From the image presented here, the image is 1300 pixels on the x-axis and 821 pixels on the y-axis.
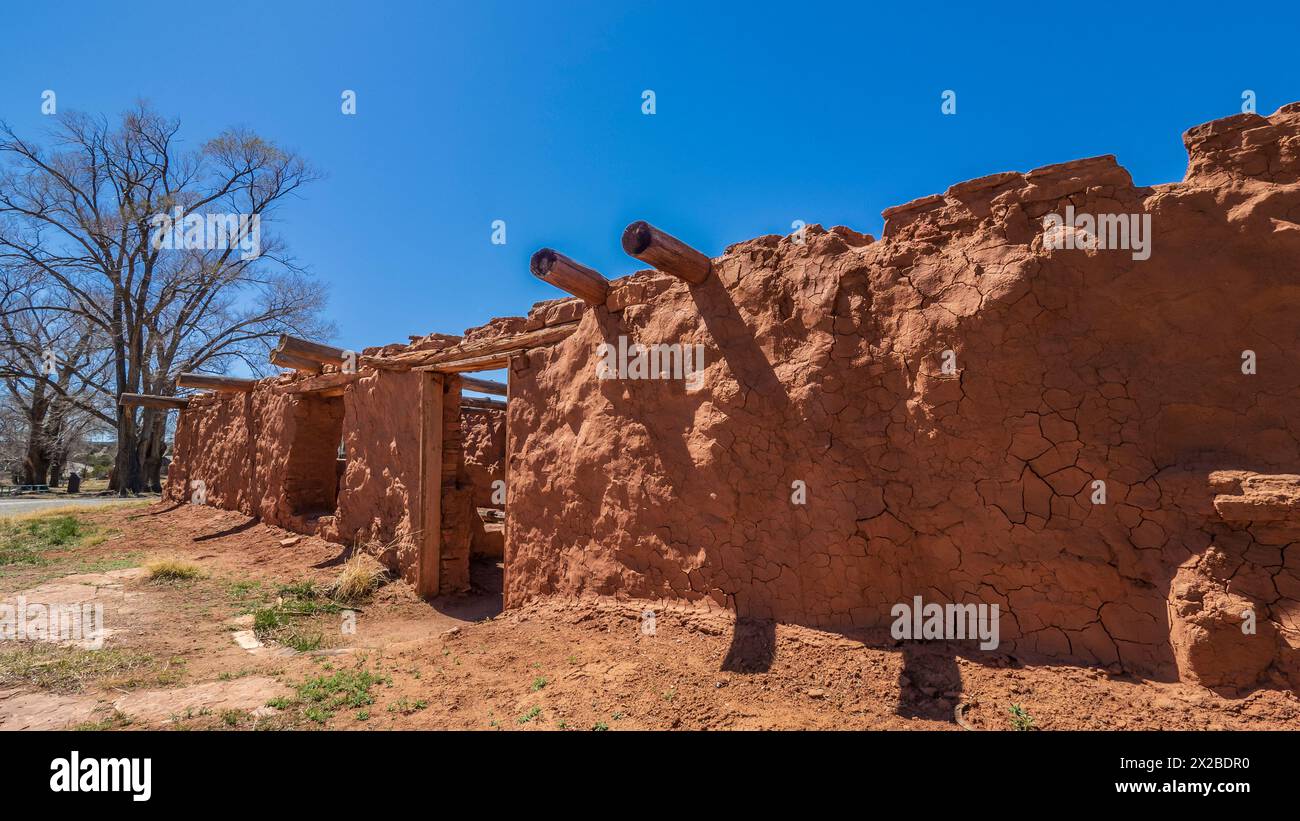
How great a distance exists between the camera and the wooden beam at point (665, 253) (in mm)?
4051

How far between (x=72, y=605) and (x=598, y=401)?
544 cm

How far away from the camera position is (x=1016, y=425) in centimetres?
334

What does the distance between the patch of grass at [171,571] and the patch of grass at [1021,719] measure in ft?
26.9

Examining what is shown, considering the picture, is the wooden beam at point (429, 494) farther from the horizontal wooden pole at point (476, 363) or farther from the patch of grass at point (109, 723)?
the patch of grass at point (109, 723)

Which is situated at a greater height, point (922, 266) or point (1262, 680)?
point (922, 266)

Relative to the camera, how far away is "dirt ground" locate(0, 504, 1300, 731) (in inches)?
115

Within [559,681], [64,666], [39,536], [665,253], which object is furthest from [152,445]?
[665,253]

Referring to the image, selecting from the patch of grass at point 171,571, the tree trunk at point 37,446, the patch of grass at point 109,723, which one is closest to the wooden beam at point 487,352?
the patch of grass at point 171,571

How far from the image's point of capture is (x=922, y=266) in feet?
12.2

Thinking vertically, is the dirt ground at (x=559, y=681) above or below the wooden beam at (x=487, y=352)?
below

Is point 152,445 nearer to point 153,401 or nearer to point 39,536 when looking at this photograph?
point 153,401
